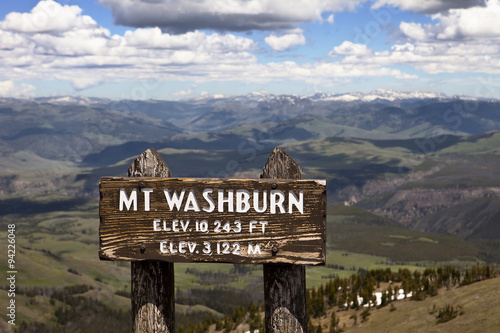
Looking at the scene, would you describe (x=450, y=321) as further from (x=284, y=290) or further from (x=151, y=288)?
(x=151, y=288)

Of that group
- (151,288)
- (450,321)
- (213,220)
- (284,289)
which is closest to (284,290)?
(284,289)

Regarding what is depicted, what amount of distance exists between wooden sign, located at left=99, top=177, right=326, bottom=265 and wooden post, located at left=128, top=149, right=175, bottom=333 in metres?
0.35

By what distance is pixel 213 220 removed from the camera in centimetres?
1059

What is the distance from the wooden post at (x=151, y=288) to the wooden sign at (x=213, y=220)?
1.16 feet

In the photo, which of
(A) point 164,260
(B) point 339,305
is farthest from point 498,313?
(A) point 164,260

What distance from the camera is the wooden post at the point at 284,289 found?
10.4m

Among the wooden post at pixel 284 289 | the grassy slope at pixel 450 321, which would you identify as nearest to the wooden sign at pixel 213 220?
the wooden post at pixel 284 289

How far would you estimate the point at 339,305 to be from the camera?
120 feet

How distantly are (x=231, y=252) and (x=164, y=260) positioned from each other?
56.7 inches

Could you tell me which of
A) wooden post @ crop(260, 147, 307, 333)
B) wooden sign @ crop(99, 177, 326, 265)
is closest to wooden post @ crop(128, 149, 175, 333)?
wooden sign @ crop(99, 177, 326, 265)

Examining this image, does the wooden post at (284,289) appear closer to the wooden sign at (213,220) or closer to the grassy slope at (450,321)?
the wooden sign at (213,220)

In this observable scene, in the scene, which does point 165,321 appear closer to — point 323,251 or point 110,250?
point 110,250

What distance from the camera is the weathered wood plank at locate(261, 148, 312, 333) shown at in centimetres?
1037

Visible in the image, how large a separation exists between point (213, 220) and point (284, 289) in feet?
6.68
